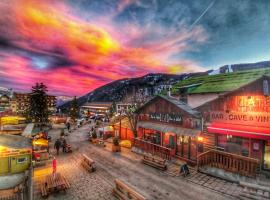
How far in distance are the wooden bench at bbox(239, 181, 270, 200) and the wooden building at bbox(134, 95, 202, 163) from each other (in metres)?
5.12

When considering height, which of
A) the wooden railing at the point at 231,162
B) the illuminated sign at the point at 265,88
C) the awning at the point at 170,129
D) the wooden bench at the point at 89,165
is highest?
the illuminated sign at the point at 265,88

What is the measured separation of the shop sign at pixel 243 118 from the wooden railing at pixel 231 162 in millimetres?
2753

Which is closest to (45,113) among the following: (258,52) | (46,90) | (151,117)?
(46,90)

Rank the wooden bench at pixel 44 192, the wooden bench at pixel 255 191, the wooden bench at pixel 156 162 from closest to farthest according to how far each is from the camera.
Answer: the wooden bench at pixel 255 191 < the wooden bench at pixel 44 192 < the wooden bench at pixel 156 162

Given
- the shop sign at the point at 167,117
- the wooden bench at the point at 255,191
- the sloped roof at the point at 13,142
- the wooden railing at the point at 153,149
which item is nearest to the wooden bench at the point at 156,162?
the wooden railing at the point at 153,149

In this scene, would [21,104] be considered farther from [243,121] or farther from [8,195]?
[243,121]

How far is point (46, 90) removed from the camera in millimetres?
37625

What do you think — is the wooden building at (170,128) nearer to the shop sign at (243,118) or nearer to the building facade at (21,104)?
the shop sign at (243,118)

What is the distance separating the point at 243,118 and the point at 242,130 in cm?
129

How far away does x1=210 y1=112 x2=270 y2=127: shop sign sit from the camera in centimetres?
1183

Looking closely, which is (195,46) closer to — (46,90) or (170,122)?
(170,122)

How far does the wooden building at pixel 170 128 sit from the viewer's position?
16.2 metres

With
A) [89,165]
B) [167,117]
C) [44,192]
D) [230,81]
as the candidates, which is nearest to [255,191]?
[167,117]

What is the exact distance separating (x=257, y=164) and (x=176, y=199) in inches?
242
